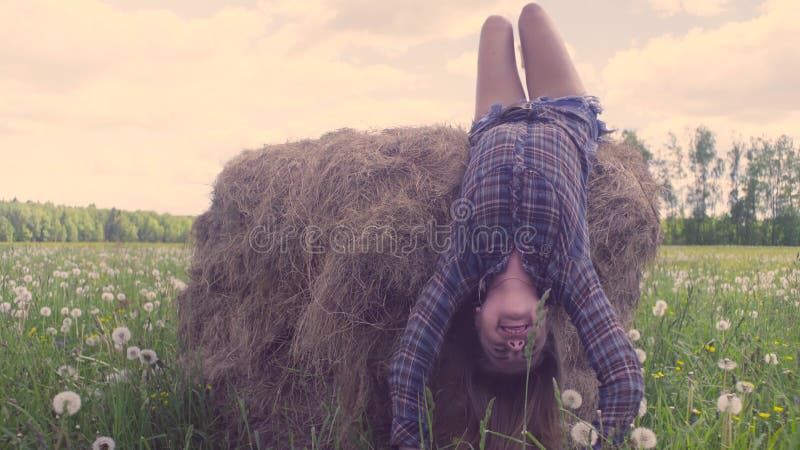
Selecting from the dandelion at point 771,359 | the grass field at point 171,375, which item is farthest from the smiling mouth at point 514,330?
the dandelion at point 771,359

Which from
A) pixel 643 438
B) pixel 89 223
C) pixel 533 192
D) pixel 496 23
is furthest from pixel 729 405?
pixel 89 223

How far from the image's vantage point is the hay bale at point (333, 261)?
9.66 feet

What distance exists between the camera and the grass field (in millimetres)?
2674

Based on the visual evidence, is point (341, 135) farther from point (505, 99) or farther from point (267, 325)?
point (505, 99)

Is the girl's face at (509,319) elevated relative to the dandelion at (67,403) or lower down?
elevated

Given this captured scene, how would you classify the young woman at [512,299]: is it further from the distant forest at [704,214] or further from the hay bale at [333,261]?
the distant forest at [704,214]

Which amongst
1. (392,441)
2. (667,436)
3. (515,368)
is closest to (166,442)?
(392,441)

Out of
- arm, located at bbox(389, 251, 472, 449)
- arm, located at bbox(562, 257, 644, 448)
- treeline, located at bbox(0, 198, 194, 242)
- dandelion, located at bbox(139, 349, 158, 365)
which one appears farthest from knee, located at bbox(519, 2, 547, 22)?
treeline, located at bbox(0, 198, 194, 242)

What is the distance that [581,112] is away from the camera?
4.02 m

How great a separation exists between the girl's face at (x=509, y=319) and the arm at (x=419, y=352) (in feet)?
0.61

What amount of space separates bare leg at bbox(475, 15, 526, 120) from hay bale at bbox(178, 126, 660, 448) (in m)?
1.37

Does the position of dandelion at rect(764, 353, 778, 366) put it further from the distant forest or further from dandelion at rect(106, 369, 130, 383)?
the distant forest

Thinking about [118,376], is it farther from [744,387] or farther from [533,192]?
[744,387]

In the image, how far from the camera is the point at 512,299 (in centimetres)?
267
